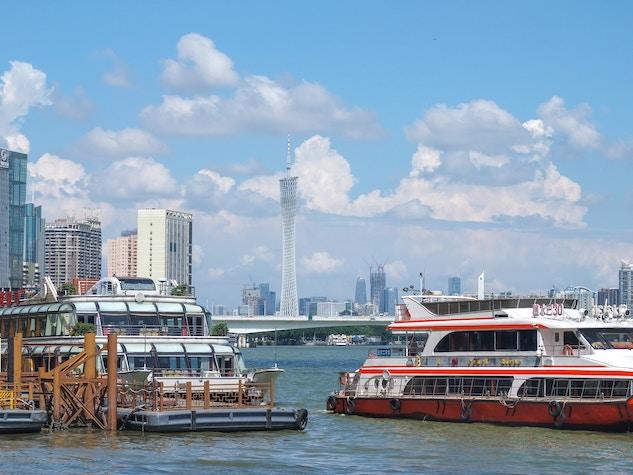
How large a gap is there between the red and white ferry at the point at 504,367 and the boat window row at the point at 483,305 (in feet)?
0.13

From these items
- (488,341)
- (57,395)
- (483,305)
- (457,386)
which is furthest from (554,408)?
(57,395)

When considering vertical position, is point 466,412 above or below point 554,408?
below

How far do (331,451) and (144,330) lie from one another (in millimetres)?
13468

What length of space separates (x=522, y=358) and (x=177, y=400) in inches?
505

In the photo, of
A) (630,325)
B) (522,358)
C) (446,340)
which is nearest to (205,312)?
(446,340)

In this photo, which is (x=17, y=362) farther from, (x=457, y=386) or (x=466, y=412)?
(x=457, y=386)

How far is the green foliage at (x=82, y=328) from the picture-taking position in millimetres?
53406

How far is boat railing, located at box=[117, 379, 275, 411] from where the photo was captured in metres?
45.5

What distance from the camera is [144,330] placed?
53.9 meters

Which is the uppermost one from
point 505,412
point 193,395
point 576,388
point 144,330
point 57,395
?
point 144,330

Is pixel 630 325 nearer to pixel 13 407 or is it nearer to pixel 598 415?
pixel 598 415

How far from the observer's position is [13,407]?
1777 inches

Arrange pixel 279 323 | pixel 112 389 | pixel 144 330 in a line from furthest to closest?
pixel 279 323, pixel 144 330, pixel 112 389

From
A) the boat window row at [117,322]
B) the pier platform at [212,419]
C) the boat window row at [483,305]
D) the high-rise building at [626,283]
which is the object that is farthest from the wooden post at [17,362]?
the high-rise building at [626,283]
